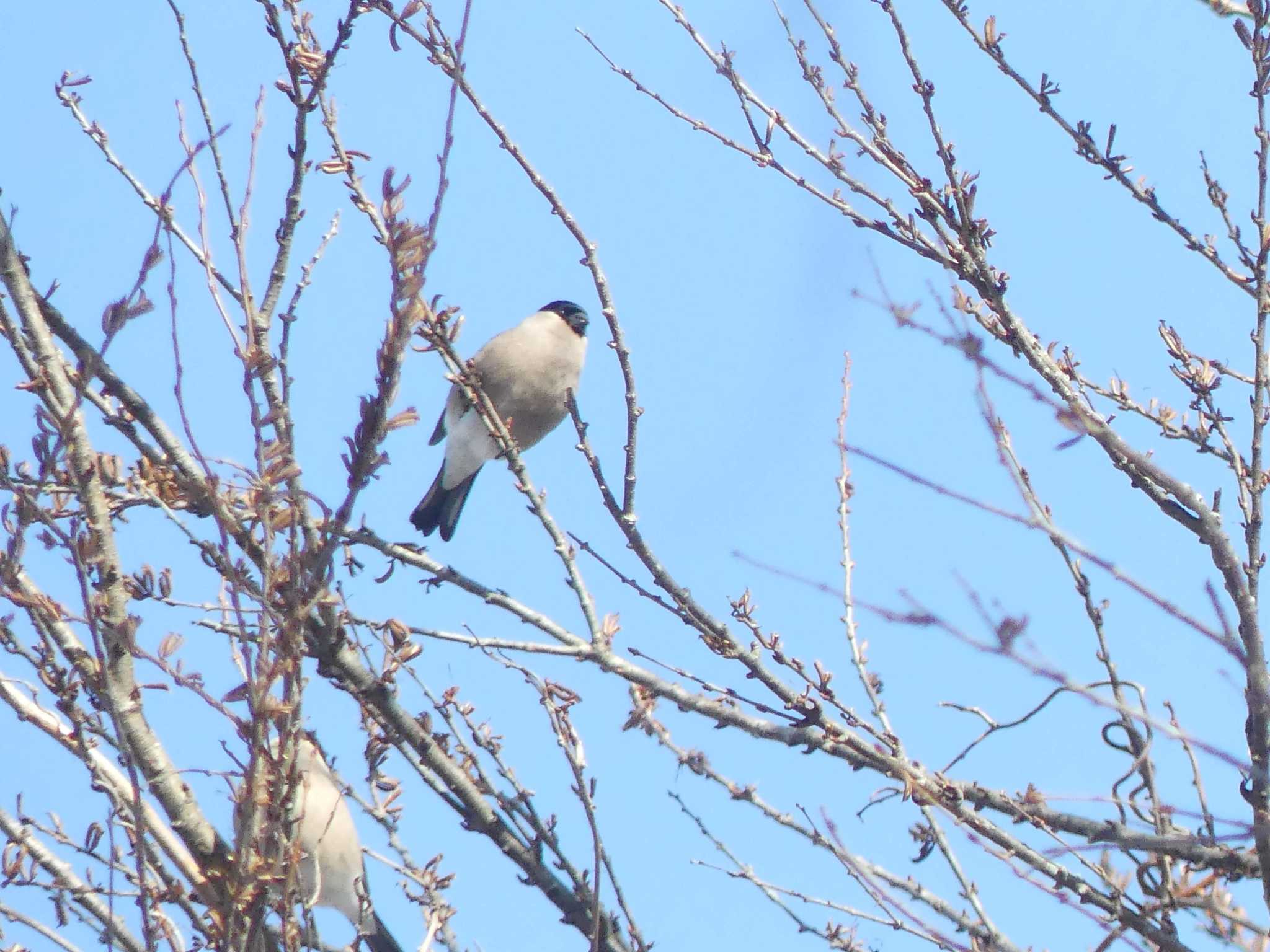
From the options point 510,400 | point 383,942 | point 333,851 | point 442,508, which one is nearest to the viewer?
point 383,942

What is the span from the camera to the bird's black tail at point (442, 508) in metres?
6.26

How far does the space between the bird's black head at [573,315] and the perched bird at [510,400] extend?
13 mm

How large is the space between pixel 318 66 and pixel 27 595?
36.6 inches

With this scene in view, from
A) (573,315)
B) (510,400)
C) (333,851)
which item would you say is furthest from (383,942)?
(573,315)

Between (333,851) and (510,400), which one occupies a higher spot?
(510,400)

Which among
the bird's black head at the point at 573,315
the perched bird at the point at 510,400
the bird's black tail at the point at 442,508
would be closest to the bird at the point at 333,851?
the perched bird at the point at 510,400

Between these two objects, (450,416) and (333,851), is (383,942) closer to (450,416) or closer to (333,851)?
(333,851)

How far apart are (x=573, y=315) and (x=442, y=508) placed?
110 centimetres

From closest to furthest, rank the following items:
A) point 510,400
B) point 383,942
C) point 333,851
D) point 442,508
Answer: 1. point 383,942
2. point 333,851
3. point 510,400
4. point 442,508

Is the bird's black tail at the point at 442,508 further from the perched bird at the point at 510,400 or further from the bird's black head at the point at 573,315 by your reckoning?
the bird's black head at the point at 573,315

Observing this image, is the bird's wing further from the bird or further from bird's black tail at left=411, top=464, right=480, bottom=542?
the bird

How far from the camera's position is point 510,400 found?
5.68 metres

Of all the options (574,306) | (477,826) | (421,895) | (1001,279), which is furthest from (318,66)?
(574,306)

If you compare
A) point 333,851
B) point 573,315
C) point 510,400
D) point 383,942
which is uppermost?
point 573,315
